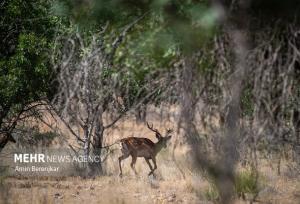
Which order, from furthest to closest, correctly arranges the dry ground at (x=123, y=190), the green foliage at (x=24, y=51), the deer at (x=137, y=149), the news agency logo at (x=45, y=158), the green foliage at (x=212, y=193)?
the news agency logo at (x=45, y=158), the deer at (x=137, y=149), the green foliage at (x=24, y=51), the dry ground at (x=123, y=190), the green foliage at (x=212, y=193)

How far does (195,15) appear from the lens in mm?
6551

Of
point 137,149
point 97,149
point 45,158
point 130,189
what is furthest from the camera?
point 45,158

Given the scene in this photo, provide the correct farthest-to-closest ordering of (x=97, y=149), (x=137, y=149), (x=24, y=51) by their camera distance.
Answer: (x=97, y=149) → (x=137, y=149) → (x=24, y=51)

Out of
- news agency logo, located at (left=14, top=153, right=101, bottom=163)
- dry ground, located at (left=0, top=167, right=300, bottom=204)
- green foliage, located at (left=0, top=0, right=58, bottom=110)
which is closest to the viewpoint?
dry ground, located at (left=0, top=167, right=300, bottom=204)

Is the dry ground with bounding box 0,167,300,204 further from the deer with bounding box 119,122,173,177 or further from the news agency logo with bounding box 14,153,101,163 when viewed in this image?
the news agency logo with bounding box 14,153,101,163

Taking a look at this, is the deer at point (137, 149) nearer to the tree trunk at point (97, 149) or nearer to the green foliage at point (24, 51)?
the tree trunk at point (97, 149)

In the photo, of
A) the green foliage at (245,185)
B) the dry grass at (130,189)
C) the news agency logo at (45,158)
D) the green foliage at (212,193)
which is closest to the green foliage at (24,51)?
the dry grass at (130,189)

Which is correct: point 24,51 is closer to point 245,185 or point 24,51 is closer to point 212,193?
point 212,193

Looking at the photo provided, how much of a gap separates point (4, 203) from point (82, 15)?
19.9ft

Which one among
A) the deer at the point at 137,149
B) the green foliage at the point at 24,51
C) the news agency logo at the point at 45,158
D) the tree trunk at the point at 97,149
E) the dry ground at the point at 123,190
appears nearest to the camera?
the dry ground at the point at 123,190

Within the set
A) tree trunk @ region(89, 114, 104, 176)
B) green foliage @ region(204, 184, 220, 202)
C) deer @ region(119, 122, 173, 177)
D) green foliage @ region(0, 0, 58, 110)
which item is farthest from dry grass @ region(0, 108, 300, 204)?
green foliage @ region(0, 0, 58, 110)

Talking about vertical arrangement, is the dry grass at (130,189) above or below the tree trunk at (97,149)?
below

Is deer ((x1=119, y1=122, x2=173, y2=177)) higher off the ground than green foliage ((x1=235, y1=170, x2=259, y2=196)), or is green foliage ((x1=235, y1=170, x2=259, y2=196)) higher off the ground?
deer ((x1=119, y1=122, x2=173, y2=177))

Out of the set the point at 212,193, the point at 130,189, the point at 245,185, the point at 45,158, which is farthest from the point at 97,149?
the point at 245,185
